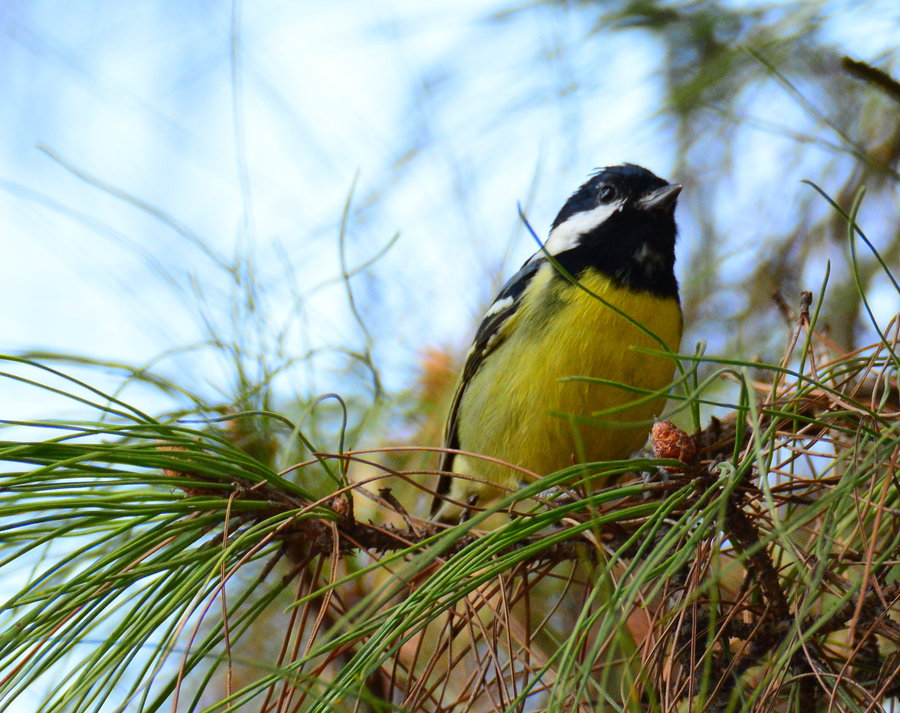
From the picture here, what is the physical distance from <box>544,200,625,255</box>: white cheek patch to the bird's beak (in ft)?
0.40

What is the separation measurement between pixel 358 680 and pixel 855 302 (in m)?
2.17

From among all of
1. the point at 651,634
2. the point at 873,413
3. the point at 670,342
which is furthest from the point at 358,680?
the point at 670,342

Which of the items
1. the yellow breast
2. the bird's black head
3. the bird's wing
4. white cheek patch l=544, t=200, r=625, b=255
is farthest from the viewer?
white cheek patch l=544, t=200, r=625, b=255

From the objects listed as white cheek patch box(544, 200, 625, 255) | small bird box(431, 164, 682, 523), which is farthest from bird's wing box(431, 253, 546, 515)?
white cheek patch box(544, 200, 625, 255)

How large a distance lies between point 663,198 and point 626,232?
16 cm

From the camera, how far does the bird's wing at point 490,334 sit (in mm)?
3184

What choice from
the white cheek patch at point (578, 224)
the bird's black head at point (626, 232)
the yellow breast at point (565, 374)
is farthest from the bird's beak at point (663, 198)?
the yellow breast at point (565, 374)

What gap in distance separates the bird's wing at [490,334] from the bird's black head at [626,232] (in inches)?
6.5

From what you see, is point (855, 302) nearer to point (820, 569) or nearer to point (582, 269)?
point (582, 269)

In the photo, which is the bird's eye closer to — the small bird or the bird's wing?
the small bird

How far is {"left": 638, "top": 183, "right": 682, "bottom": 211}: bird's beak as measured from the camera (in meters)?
3.14

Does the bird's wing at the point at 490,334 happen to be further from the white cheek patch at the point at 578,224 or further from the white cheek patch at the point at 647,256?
the white cheek patch at the point at 647,256

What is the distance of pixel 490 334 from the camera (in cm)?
323

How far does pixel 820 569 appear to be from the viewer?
3.80ft
